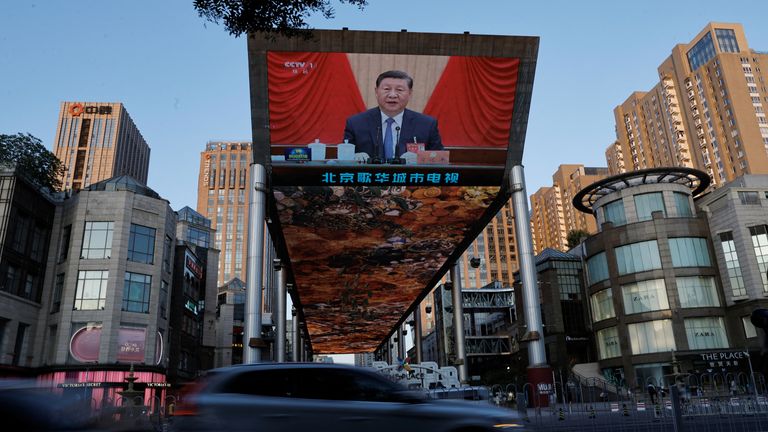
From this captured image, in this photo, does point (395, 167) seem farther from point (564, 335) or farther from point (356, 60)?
point (564, 335)

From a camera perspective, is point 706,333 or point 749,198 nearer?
point 706,333

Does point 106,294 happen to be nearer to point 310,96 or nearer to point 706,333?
point 310,96

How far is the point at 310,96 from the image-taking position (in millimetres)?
27594

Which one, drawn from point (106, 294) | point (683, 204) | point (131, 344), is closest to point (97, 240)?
point (106, 294)

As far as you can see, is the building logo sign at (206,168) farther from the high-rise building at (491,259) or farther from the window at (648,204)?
the window at (648,204)

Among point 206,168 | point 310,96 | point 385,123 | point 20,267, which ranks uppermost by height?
point 206,168

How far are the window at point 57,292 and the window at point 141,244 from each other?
17.3 ft

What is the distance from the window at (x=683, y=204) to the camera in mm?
53966

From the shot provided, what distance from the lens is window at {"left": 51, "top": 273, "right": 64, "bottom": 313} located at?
43719mm

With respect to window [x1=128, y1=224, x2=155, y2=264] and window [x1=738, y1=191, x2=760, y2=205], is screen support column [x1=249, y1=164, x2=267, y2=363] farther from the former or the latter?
window [x1=738, y1=191, x2=760, y2=205]

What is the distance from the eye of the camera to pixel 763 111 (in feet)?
385

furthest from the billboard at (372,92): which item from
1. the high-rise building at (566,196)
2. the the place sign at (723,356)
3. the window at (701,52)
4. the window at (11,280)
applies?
the high-rise building at (566,196)

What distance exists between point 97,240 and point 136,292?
5.14 m

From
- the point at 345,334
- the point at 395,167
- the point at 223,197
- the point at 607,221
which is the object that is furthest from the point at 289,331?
the point at 395,167
